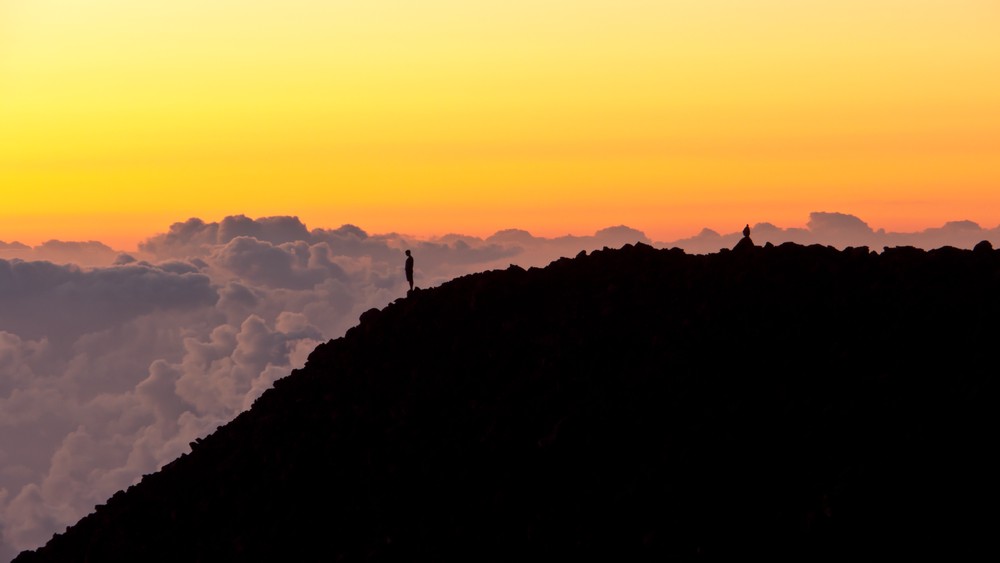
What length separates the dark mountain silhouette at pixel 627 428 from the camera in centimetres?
3666

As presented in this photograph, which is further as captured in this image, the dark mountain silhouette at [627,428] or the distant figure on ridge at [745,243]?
the distant figure on ridge at [745,243]

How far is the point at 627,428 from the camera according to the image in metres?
43.2

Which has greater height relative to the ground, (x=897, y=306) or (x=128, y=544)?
(x=897, y=306)

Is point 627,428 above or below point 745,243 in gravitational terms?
below

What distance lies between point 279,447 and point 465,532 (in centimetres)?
1435

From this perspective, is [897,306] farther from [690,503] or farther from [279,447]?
[279,447]

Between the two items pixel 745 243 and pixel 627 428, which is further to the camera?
pixel 745 243

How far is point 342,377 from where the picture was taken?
5609 cm

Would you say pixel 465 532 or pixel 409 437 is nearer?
pixel 465 532

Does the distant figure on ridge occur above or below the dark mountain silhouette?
above

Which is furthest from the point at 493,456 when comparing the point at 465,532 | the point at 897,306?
the point at 897,306

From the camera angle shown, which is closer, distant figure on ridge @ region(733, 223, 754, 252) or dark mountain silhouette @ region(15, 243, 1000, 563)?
dark mountain silhouette @ region(15, 243, 1000, 563)

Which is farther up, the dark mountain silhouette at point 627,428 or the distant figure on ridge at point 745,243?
the distant figure on ridge at point 745,243

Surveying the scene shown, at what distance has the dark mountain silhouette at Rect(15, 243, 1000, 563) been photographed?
120ft
